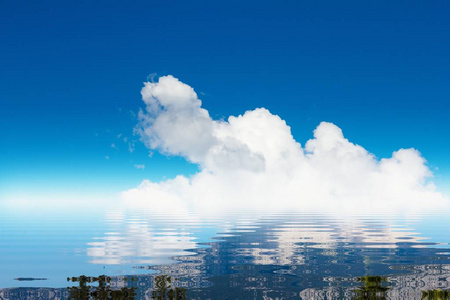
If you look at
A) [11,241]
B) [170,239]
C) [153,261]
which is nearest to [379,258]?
[153,261]

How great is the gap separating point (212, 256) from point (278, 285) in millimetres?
20416

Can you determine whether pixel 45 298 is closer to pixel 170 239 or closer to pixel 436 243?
pixel 170 239

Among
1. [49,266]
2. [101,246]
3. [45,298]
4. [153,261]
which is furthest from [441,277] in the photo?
[101,246]

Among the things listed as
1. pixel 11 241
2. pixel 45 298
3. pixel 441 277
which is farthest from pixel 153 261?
pixel 11 241

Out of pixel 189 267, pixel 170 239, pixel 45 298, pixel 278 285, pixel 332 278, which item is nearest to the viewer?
pixel 45 298

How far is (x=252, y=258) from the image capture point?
57.5 meters

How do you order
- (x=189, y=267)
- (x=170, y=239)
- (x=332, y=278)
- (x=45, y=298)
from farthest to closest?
(x=170, y=239) < (x=189, y=267) < (x=332, y=278) < (x=45, y=298)

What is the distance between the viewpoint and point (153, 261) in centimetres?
5603

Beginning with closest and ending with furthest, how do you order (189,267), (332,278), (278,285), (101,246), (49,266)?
(278,285) < (332,278) < (189,267) < (49,266) < (101,246)

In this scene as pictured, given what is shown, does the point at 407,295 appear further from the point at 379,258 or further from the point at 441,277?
the point at 379,258

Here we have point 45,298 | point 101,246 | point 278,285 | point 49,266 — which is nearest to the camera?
point 45,298

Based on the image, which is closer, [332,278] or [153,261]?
[332,278]

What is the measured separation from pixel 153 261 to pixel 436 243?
54612mm

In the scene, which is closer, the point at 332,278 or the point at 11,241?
the point at 332,278
